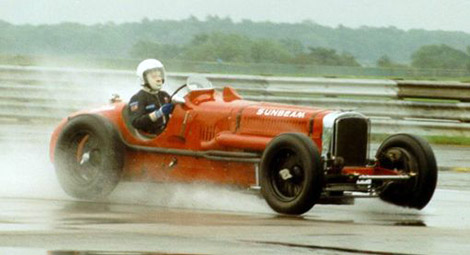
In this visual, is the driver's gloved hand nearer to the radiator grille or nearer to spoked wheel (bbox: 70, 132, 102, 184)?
spoked wheel (bbox: 70, 132, 102, 184)

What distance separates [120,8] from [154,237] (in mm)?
14348

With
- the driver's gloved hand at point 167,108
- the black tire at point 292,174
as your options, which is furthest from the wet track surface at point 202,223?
the driver's gloved hand at point 167,108

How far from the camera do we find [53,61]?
27031 mm

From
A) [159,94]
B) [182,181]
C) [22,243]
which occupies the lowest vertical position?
[22,243]

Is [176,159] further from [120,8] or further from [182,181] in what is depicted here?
[120,8]

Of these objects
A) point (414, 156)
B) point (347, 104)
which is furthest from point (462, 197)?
point (347, 104)

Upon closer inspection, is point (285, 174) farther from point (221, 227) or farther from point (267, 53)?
point (267, 53)

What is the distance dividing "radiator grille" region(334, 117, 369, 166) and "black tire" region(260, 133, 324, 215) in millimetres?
537

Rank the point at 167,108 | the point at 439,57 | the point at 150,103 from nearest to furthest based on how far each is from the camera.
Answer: the point at 167,108
the point at 150,103
the point at 439,57

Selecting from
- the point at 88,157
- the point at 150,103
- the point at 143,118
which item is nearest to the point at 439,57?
the point at 150,103

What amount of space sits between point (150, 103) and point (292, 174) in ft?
7.43

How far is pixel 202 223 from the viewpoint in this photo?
38.7ft

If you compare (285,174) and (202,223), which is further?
(285,174)

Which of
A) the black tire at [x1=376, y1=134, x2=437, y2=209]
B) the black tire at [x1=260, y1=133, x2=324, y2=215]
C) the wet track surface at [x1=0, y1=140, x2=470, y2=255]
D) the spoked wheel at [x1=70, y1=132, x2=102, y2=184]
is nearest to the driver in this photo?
the spoked wheel at [x1=70, y1=132, x2=102, y2=184]
